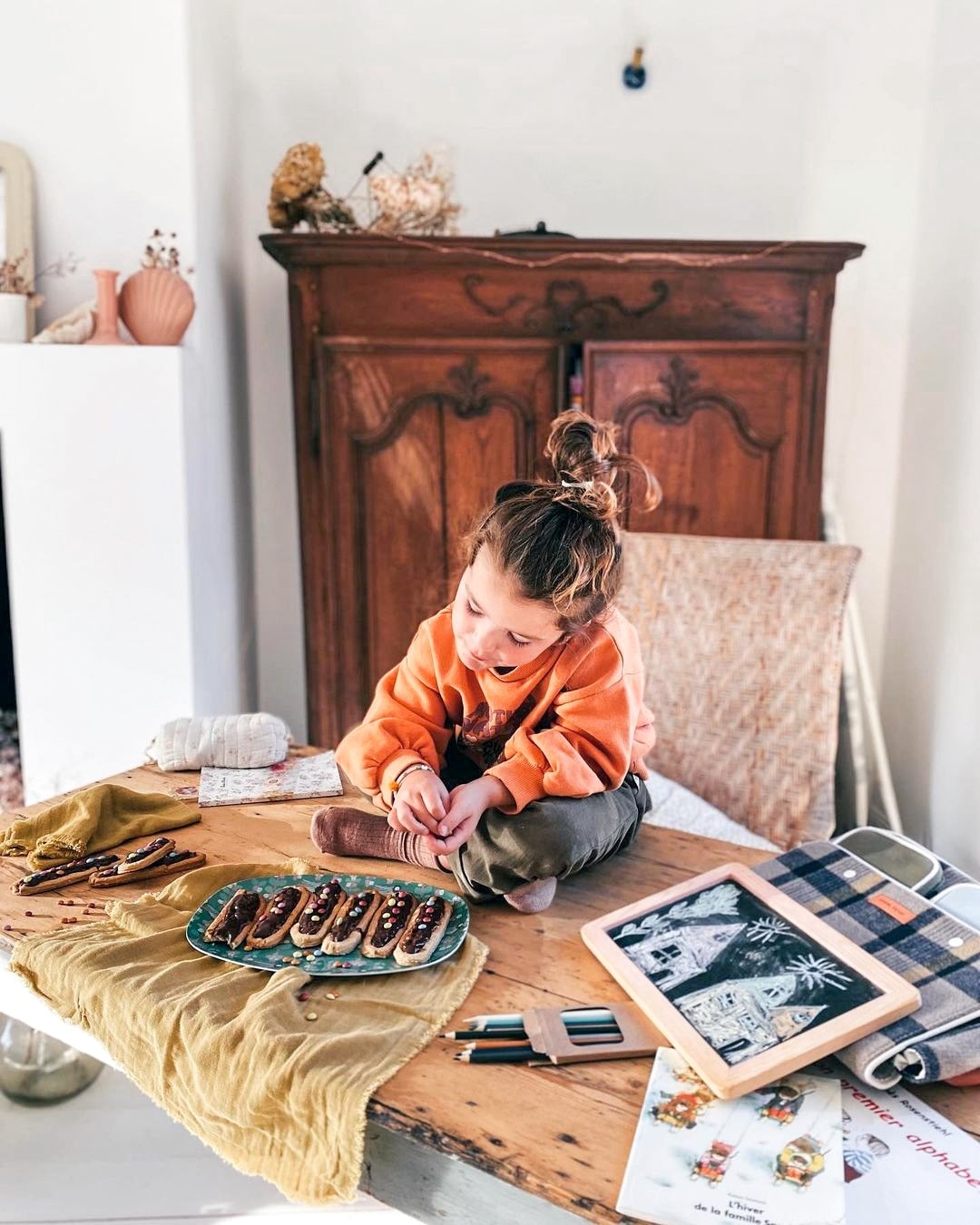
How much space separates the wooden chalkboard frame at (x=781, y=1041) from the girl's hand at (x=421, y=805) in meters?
0.21

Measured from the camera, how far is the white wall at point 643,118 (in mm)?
2670

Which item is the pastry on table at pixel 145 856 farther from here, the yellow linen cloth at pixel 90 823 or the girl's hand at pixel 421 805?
the girl's hand at pixel 421 805

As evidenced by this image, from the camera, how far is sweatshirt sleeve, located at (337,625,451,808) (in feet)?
4.25

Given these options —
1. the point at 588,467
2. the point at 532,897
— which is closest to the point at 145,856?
the point at 532,897

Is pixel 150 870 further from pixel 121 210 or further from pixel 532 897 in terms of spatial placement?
pixel 121 210

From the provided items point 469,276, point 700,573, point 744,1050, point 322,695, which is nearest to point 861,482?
point 700,573

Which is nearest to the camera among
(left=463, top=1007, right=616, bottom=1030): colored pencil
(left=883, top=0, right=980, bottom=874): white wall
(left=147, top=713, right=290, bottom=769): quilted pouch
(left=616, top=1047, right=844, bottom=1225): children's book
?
(left=616, top=1047, right=844, bottom=1225): children's book

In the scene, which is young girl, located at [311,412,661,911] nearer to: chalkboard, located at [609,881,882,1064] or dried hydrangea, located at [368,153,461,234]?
chalkboard, located at [609,881,882,1064]

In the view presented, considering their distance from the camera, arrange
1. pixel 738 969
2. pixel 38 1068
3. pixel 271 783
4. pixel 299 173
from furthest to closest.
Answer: pixel 299 173 < pixel 38 1068 < pixel 271 783 < pixel 738 969

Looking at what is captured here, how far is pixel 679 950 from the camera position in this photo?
41.6 inches

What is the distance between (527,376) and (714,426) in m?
0.45

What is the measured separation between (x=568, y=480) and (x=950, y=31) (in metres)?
2.07

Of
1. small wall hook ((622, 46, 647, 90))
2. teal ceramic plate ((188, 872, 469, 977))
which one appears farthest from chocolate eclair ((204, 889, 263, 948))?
small wall hook ((622, 46, 647, 90))

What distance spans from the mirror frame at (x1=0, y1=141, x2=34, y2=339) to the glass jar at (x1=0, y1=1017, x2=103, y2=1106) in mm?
1386
